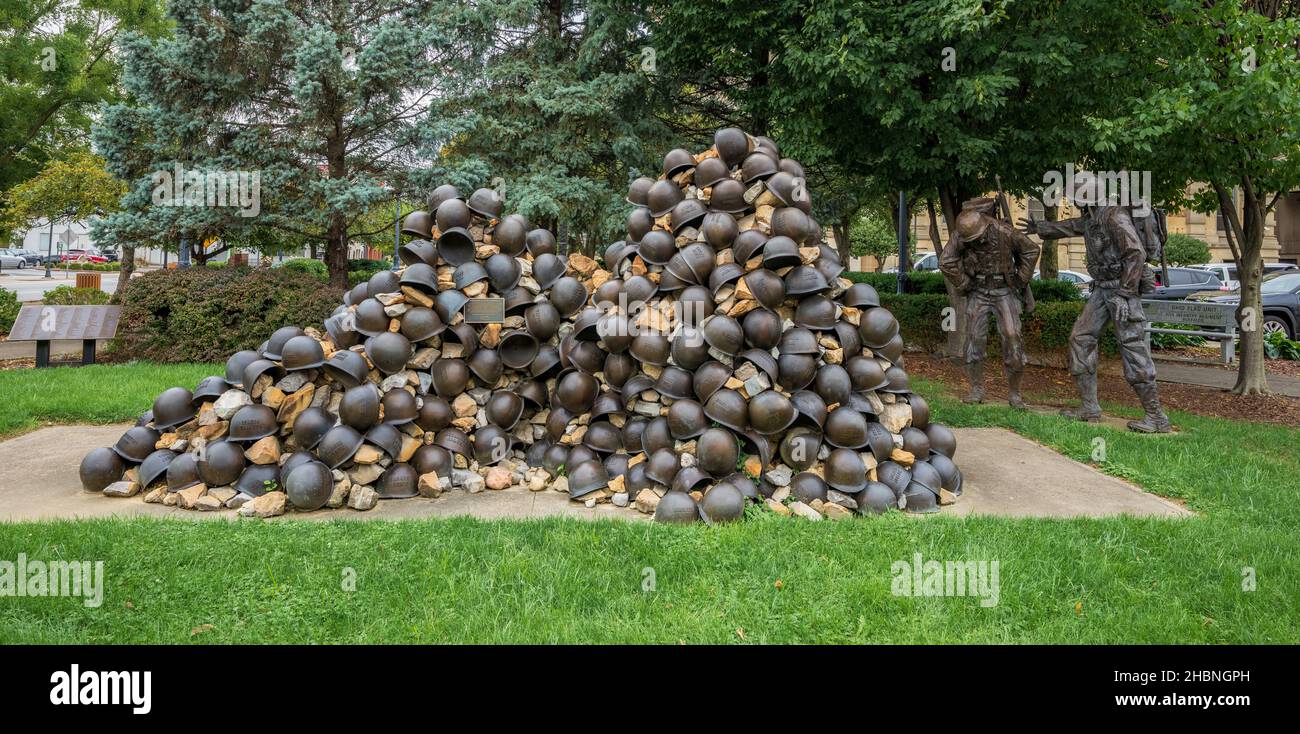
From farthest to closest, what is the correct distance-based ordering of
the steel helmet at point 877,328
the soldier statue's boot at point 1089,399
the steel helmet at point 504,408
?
1. the soldier statue's boot at point 1089,399
2. the steel helmet at point 504,408
3. the steel helmet at point 877,328

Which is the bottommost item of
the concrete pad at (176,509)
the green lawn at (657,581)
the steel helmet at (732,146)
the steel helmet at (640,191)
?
the green lawn at (657,581)

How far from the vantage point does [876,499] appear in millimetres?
5492

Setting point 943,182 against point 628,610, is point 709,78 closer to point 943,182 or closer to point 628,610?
point 943,182

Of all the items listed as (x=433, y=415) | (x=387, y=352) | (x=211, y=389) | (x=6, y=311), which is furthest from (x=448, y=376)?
(x=6, y=311)

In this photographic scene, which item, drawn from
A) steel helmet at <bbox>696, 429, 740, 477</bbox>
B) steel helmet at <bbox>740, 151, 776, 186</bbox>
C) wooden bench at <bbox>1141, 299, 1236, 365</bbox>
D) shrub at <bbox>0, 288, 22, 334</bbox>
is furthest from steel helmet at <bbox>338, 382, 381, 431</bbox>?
shrub at <bbox>0, 288, 22, 334</bbox>

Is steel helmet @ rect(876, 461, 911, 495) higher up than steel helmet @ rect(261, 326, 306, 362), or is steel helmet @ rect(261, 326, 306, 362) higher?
steel helmet @ rect(261, 326, 306, 362)

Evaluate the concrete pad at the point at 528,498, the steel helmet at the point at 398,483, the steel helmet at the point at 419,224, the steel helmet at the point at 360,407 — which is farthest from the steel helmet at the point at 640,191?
the steel helmet at the point at 398,483

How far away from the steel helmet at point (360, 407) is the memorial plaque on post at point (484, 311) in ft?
3.89

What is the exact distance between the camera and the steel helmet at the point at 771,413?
5492mm

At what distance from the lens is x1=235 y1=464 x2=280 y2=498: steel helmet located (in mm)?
5684

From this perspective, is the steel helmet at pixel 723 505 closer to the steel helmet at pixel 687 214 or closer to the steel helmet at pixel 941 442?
the steel helmet at pixel 941 442

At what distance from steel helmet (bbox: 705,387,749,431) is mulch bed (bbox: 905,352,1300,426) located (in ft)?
22.0

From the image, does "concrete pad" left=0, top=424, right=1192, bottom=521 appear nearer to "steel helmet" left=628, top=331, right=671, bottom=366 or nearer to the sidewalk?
"steel helmet" left=628, top=331, right=671, bottom=366

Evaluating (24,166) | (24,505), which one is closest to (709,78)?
(24,505)
